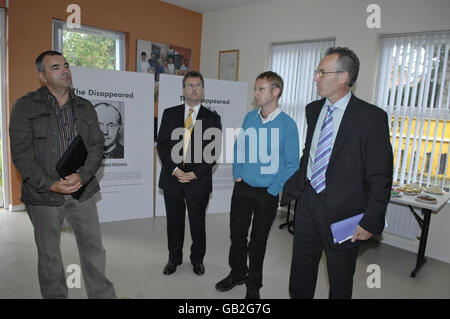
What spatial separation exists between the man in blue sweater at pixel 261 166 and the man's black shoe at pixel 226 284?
0.25m

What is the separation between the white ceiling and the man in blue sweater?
3.57 metres

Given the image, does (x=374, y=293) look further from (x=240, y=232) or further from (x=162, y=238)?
(x=162, y=238)

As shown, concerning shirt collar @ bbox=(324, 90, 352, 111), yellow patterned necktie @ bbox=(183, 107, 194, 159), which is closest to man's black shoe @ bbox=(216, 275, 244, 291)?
yellow patterned necktie @ bbox=(183, 107, 194, 159)

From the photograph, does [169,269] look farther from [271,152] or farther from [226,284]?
[271,152]

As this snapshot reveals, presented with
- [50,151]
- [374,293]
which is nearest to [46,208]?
[50,151]

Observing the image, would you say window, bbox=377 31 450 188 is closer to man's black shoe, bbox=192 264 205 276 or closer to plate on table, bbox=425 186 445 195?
plate on table, bbox=425 186 445 195

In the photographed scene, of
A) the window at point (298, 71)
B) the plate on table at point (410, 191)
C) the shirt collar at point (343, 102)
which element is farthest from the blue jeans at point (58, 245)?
Answer: the window at point (298, 71)

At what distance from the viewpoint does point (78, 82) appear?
361cm

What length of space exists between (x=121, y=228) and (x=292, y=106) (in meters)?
3.10

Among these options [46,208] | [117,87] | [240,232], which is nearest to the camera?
[46,208]

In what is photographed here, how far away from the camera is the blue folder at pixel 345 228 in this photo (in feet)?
5.94

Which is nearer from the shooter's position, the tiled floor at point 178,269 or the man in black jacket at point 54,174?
the man in black jacket at point 54,174

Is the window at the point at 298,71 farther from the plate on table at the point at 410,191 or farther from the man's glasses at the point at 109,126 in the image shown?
the man's glasses at the point at 109,126

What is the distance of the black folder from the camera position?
78.2 inches
